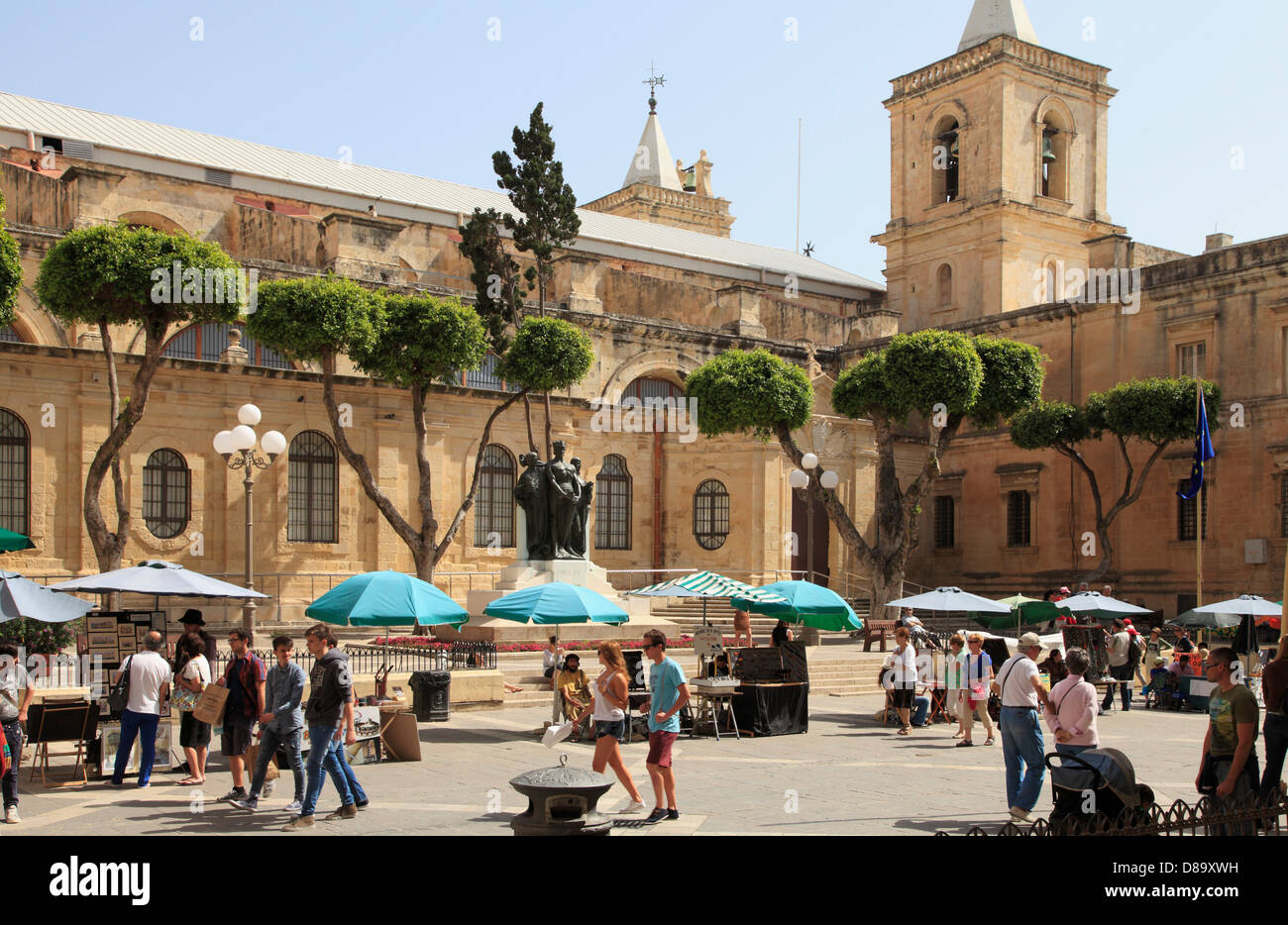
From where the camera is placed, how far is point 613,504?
3725cm

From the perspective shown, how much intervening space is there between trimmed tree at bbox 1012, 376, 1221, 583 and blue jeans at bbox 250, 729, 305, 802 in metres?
27.2

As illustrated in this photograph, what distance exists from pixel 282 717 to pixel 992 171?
122 feet

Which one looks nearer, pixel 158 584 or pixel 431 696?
pixel 158 584

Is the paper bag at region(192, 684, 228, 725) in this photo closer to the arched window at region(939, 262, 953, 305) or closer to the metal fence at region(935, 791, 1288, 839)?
the metal fence at region(935, 791, 1288, 839)

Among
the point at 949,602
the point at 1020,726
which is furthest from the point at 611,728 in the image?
the point at 949,602

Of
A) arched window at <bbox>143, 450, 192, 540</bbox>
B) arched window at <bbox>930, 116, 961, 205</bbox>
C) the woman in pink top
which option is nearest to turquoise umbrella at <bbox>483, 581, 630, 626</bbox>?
the woman in pink top

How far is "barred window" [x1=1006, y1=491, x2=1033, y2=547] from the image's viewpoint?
39125mm

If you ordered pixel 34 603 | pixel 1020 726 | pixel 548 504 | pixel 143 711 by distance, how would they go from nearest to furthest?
1. pixel 1020 726
2. pixel 143 711
3. pixel 34 603
4. pixel 548 504

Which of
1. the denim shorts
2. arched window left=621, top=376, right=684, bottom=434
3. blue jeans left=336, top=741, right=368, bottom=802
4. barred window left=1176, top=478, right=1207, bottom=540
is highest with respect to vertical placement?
arched window left=621, top=376, right=684, bottom=434

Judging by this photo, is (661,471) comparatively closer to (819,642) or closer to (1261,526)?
(819,642)

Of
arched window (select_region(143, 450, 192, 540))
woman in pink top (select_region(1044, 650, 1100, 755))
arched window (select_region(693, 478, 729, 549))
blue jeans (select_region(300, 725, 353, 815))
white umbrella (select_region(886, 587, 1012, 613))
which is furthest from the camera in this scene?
arched window (select_region(693, 478, 729, 549))

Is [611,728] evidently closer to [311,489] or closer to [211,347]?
[311,489]

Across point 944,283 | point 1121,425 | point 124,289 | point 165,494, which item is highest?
point 944,283
